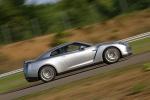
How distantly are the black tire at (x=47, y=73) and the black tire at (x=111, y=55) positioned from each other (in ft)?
6.78

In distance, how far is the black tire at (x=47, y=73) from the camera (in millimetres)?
15641

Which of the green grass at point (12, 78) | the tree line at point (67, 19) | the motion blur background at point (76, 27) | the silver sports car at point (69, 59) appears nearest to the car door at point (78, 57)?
the silver sports car at point (69, 59)

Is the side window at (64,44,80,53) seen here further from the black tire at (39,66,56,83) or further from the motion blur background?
the motion blur background

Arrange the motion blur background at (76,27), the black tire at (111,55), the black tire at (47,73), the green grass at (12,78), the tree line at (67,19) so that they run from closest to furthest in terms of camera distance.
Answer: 1. the black tire at (47,73)
2. the black tire at (111,55)
3. the green grass at (12,78)
4. the motion blur background at (76,27)
5. the tree line at (67,19)

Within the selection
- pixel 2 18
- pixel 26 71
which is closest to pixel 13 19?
pixel 2 18

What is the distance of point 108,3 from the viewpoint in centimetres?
3866

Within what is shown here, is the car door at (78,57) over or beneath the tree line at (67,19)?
beneath

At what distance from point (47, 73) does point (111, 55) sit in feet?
8.36

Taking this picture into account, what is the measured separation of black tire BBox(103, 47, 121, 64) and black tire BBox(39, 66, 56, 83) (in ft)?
6.78

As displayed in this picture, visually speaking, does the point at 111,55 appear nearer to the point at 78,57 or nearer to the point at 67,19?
the point at 78,57

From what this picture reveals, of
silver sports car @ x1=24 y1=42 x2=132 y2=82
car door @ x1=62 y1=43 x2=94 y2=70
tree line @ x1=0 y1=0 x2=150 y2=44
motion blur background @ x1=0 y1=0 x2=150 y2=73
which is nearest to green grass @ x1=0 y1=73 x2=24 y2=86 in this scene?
silver sports car @ x1=24 y1=42 x2=132 y2=82

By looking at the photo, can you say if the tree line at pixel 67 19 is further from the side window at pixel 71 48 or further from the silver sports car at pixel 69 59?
the silver sports car at pixel 69 59

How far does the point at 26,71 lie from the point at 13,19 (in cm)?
2870

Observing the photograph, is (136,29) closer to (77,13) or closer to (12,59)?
(77,13)
